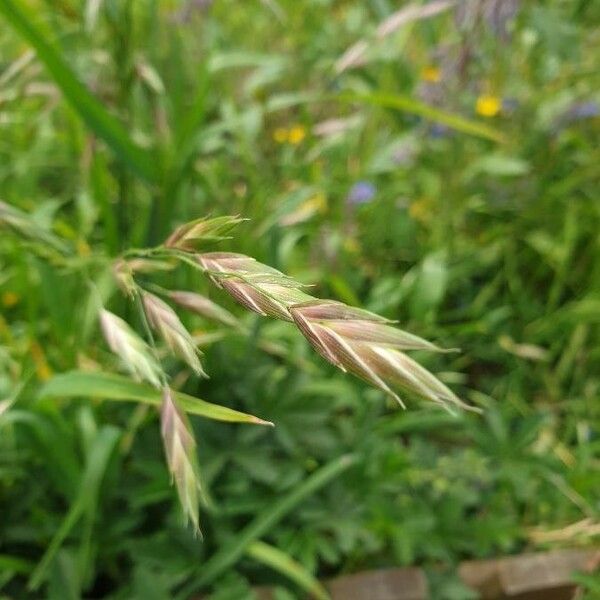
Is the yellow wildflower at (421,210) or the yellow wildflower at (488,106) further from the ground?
the yellow wildflower at (488,106)

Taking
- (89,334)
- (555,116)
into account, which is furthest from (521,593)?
(555,116)

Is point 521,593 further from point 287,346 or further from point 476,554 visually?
point 287,346

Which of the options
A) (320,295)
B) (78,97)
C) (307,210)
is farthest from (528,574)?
(78,97)

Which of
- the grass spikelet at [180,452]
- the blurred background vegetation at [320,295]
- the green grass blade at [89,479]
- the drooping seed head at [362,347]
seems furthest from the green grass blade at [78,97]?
the drooping seed head at [362,347]

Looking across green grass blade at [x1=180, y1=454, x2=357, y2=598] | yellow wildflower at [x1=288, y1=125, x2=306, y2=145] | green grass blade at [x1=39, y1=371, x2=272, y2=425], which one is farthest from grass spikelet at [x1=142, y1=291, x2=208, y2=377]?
yellow wildflower at [x1=288, y1=125, x2=306, y2=145]

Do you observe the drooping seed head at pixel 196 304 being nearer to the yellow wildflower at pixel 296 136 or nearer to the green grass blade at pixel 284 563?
the green grass blade at pixel 284 563

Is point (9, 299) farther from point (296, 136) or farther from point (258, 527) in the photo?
point (296, 136)
